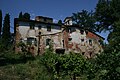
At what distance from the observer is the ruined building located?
5172 centimetres

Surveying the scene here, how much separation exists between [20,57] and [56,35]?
38.8 ft

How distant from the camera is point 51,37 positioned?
2117 inches

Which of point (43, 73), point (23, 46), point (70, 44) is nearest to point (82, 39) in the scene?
point (70, 44)

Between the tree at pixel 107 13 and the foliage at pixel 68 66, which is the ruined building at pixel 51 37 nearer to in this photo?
the tree at pixel 107 13

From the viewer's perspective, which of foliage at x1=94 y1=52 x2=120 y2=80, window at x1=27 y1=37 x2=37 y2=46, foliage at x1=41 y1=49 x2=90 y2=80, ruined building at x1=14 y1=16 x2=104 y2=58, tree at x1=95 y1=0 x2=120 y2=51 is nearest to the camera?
foliage at x1=94 y1=52 x2=120 y2=80

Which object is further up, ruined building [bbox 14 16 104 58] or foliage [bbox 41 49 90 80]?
ruined building [bbox 14 16 104 58]

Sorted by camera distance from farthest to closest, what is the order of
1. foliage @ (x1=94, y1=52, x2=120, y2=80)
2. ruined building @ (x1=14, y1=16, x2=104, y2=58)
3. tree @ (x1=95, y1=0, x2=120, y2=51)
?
tree @ (x1=95, y1=0, x2=120, y2=51) < ruined building @ (x1=14, y1=16, x2=104, y2=58) < foliage @ (x1=94, y1=52, x2=120, y2=80)

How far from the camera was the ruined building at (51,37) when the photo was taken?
5172cm

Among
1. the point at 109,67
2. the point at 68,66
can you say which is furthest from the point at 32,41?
the point at 109,67

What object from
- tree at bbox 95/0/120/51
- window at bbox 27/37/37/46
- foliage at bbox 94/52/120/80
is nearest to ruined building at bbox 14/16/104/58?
window at bbox 27/37/37/46

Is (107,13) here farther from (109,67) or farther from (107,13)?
(109,67)

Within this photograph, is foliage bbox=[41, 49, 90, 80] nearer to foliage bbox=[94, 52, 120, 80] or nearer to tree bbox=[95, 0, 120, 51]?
foliage bbox=[94, 52, 120, 80]

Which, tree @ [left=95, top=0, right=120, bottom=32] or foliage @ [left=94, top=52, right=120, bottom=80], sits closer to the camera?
foliage @ [left=94, top=52, right=120, bottom=80]

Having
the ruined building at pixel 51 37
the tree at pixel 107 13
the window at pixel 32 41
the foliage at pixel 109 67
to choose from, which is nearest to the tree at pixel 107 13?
the tree at pixel 107 13
